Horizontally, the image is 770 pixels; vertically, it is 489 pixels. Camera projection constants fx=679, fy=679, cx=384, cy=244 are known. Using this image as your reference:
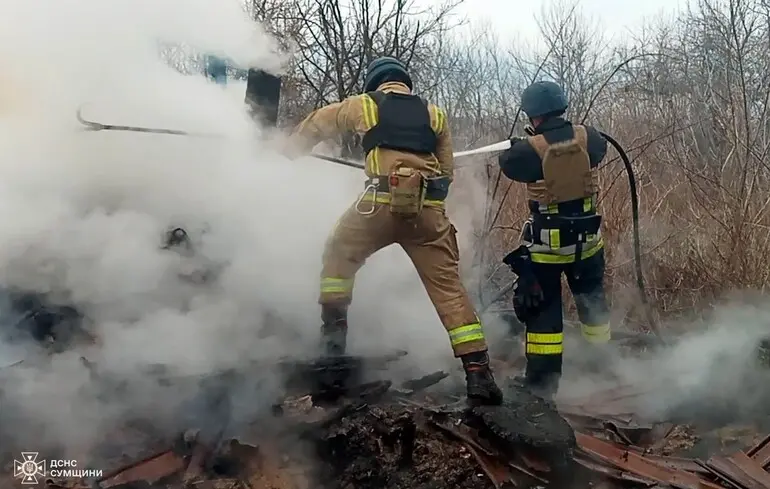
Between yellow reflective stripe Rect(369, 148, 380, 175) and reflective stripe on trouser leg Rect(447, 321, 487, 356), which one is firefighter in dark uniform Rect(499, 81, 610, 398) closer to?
reflective stripe on trouser leg Rect(447, 321, 487, 356)

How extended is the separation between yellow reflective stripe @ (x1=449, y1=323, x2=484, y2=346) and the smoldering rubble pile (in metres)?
0.41

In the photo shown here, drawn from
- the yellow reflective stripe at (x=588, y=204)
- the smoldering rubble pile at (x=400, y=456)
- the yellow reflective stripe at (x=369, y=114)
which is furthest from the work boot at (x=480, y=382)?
A: the yellow reflective stripe at (x=369, y=114)

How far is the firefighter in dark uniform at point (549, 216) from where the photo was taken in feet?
14.1

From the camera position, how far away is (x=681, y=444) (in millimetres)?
3963

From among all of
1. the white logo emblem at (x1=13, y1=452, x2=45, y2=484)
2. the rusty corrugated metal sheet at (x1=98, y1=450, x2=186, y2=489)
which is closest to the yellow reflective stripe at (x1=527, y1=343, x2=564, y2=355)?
the rusty corrugated metal sheet at (x1=98, y1=450, x2=186, y2=489)

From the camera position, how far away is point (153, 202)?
496 centimetres

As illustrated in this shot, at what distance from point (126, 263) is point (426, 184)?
213 cm

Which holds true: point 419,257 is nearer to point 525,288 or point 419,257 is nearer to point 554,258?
point 525,288

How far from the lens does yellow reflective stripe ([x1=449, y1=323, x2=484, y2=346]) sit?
4.02m

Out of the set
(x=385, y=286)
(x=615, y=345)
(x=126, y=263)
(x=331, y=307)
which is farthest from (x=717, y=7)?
(x=126, y=263)

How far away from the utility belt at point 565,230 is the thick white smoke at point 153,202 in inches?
51.4

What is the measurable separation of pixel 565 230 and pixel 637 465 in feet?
4.95

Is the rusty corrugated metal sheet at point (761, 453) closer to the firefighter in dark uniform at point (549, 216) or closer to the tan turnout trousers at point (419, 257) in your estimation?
the firefighter in dark uniform at point (549, 216)

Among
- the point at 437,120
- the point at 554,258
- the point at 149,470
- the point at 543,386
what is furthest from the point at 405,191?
the point at 149,470
